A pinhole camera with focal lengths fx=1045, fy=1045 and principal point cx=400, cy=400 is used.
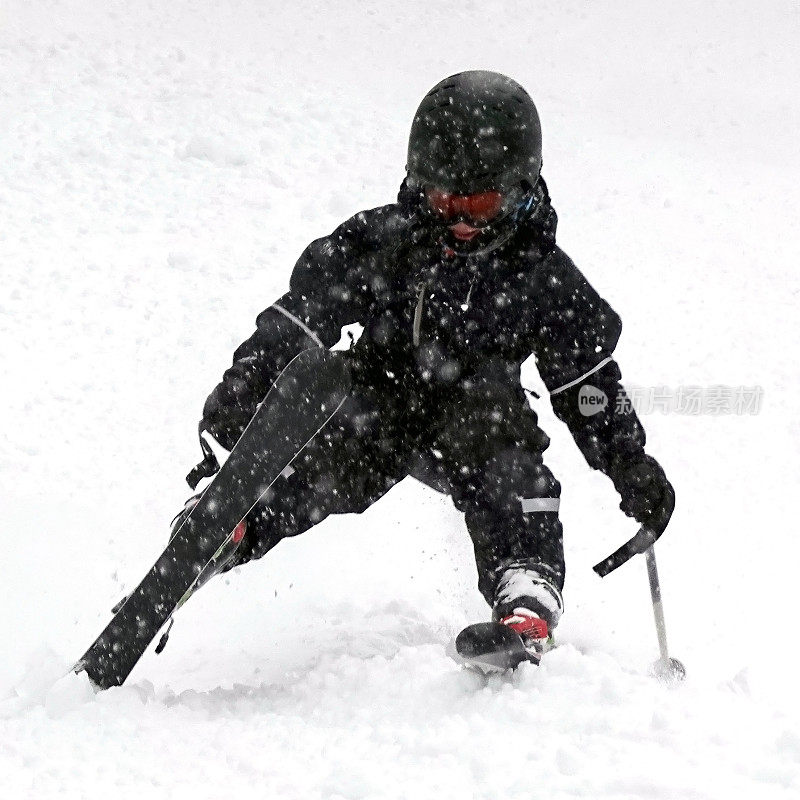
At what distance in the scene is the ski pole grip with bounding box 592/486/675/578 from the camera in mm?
3266

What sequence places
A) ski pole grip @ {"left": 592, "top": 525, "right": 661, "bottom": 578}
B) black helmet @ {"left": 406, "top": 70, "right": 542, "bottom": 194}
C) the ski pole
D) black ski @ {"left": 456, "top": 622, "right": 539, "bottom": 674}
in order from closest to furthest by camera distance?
1. black ski @ {"left": 456, "top": 622, "right": 539, "bottom": 674}
2. black helmet @ {"left": 406, "top": 70, "right": 542, "bottom": 194}
3. ski pole grip @ {"left": 592, "top": 525, "right": 661, "bottom": 578}
4. the ski pole

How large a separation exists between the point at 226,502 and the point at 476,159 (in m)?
1.26

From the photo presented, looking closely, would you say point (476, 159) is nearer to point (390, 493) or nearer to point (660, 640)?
point (660, 640)

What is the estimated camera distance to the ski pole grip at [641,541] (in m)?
3.27

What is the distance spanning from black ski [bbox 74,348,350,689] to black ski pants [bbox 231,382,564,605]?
0.31 m

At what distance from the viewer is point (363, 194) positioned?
28.1 feet

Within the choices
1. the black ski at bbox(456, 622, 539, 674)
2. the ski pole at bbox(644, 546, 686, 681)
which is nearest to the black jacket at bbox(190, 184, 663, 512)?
the ski pole at bbox(644, 546, 686, 681)

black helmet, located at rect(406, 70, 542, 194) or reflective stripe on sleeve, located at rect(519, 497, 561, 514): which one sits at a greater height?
black helmet, located at rect(406, 70, 542, 194)

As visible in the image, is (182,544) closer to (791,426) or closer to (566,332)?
(566,332)

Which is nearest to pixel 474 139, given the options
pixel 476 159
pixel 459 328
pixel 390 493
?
pixel 476 159

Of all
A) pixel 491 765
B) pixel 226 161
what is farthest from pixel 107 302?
pixel 491 765

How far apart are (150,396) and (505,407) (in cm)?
305

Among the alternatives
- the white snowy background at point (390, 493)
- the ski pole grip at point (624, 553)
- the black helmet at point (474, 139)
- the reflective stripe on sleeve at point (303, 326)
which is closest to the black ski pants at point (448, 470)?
the ski pole grip at point (624, 553)

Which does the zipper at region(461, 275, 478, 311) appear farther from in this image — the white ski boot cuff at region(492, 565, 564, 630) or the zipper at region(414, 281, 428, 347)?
the white ski boot cuff at region(492, 565, 564, 630)
